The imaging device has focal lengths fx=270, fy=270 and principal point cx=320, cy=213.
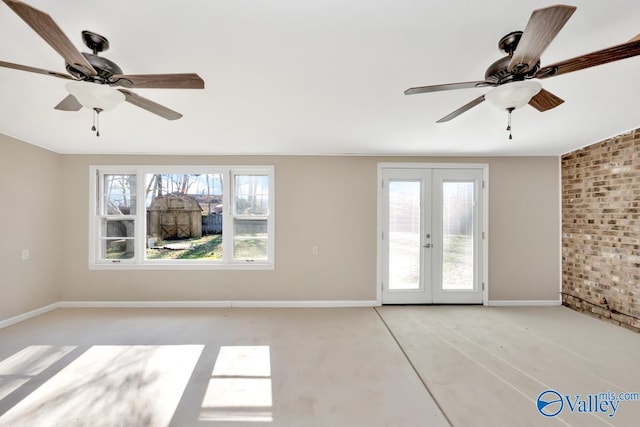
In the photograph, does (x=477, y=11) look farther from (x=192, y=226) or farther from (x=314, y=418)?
(x=192, y=226)

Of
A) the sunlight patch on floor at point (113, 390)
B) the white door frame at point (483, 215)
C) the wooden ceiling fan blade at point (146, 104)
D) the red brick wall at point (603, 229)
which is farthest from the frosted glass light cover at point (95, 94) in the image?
the red brick wall at point (603, 229)

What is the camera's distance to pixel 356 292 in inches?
161

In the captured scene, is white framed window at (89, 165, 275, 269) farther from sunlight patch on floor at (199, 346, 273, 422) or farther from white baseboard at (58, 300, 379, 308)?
sunlight patch on floor at (199, 346, 273, 422)

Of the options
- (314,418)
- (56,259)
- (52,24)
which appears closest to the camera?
(52,24)

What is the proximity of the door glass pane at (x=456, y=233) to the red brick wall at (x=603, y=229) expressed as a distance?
4.50ft

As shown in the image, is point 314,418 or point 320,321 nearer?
point 314,418

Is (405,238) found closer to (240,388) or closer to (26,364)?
(240,388)

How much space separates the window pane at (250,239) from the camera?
417 centimetres

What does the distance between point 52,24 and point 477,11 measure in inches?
80.0

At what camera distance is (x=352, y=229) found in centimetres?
412

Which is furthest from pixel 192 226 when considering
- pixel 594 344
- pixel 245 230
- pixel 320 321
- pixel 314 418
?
pixel 594 344

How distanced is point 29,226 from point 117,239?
948mm
